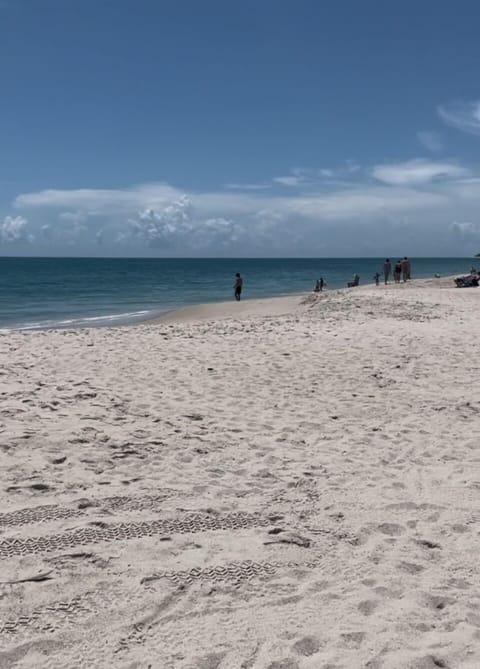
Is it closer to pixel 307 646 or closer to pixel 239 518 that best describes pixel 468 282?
pixel 239 518

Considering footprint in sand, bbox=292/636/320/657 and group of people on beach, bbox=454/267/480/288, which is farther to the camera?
group of people on beach, bbox=454/267/480/288

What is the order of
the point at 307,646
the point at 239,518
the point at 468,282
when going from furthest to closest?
the point at 468,282
the point at 239,518
the point at 307,646

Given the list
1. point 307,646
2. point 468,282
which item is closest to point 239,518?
point 307,646

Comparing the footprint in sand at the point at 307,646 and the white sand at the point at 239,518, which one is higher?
the white sand at the point at 239,518

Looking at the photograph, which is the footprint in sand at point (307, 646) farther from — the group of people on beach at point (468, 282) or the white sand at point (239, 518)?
the group of people on beach at point (468, 282)

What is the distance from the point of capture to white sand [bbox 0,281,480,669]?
3264 mm

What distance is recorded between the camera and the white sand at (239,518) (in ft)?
10.7

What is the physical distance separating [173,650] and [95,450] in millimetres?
3079

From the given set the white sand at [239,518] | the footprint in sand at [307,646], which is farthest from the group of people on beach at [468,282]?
the footprint in sand at [307,646]

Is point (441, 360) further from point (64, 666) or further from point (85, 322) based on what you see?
point (85, 322)

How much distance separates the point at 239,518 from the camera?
4703mm

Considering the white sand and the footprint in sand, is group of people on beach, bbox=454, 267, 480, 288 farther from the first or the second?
the footprint in sand

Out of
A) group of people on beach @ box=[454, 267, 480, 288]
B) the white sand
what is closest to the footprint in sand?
the white sand

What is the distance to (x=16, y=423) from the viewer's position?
6574 mm
